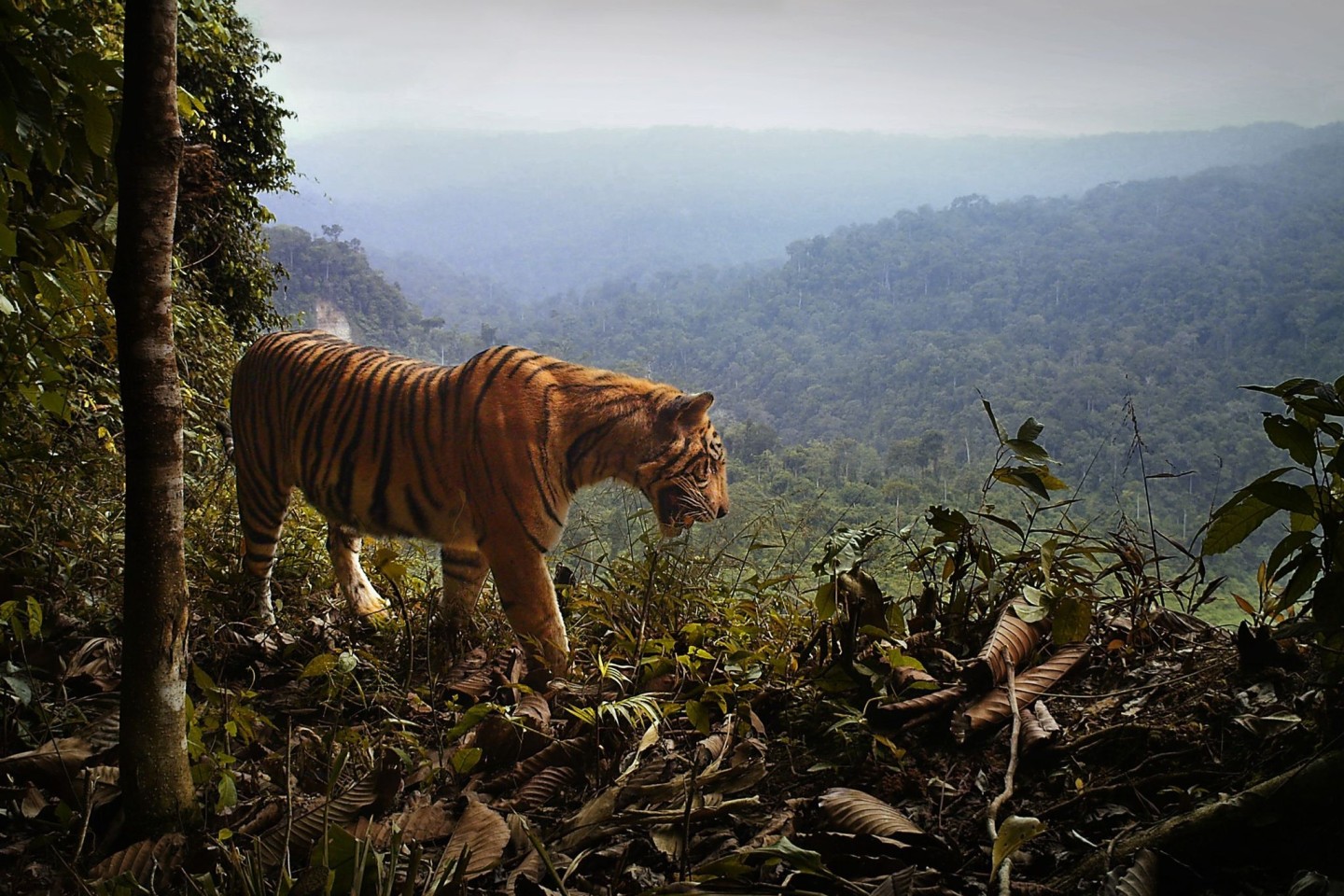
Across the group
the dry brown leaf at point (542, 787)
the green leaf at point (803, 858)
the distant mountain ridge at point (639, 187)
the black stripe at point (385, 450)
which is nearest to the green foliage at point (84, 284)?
the black stripe at point (385, 450)

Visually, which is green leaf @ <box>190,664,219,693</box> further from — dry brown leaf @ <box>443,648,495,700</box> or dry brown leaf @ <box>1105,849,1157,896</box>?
dry brown leaf @ <box>1105,849,1157,896</box>

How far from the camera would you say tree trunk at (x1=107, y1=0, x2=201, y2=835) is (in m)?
1.16

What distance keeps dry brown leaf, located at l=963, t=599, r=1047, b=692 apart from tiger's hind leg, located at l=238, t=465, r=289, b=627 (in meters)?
2.65

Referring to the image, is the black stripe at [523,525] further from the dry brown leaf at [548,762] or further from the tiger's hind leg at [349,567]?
the dry brown leaf at [548,762]

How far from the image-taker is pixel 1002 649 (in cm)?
153

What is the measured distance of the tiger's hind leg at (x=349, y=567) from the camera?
338 cm

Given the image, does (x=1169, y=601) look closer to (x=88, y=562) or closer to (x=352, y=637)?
(x=352, y=637)

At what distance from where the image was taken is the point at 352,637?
2842mm

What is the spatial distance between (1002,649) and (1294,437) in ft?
2.12

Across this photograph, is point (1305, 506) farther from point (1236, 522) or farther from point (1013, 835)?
point (1013, 835)

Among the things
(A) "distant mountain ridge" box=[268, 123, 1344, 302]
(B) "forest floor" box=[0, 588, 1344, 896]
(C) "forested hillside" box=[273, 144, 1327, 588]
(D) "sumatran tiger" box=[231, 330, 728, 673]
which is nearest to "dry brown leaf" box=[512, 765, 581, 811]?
(B) "forest floor" box=[0, 588, 1344, 896]

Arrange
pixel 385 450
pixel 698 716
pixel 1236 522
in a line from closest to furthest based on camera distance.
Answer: pixel 1236 522, pixel 698 716, pixel 385 450

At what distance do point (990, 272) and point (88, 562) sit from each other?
9.40m

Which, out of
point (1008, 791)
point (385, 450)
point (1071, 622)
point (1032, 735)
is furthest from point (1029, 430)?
point (385, 450)
